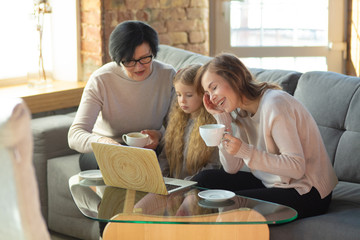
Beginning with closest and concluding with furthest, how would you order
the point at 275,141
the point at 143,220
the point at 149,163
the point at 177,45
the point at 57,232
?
the point at 143,220
the point at 149,163
the point at 275,141
the point at 57,232
the point at 177,45

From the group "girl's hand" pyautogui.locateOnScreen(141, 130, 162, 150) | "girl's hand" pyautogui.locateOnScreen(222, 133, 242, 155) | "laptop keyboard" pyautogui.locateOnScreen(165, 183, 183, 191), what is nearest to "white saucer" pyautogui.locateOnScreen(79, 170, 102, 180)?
"laptop keyboard" pyautogui.locateOnScreen(165, 183, 183, 191)

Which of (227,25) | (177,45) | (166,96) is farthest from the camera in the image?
(227,25)

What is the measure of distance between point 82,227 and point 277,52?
7.20ft

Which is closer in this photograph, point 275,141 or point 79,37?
point 275,141

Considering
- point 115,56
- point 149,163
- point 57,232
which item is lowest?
point 57,232

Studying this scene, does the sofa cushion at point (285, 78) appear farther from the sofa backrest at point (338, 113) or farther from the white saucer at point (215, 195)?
the white saucer at point (215, 195)

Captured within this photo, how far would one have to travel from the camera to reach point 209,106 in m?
2.29

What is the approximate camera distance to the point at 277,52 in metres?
4.39

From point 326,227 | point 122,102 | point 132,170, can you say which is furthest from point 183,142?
point 326,227

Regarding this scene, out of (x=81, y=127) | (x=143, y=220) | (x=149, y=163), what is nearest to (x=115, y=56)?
(x=81, y=127)

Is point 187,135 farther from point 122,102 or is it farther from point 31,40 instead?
point 31,40

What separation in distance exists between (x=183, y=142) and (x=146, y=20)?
61.3 inches

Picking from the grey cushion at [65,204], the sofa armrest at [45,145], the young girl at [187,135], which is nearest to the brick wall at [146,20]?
the sofa armrest at [45,145]

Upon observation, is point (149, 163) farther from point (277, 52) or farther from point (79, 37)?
point (277, 52)
